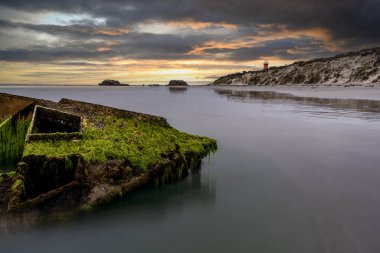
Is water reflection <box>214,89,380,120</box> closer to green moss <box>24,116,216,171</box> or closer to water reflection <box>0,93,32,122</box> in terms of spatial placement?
green moss <box>24,116,216,171</box>

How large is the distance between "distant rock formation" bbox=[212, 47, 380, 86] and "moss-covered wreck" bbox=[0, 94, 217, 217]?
318 ft

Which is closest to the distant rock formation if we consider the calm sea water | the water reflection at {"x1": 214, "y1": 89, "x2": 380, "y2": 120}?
the water reflection at {"x1": 214, "y1": 89, "x2": 380, "y2": 120}

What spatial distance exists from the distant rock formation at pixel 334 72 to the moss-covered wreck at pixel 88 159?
96838mm

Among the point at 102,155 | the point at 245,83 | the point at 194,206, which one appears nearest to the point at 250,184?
→ the point at 194,206

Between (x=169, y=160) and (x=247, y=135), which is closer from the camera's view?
(x=169, y=160)

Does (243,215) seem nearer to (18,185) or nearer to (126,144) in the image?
(126,144)

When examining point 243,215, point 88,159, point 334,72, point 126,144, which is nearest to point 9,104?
point 126,144

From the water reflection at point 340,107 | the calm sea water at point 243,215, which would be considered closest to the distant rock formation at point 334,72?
the water reflection at point 340,107

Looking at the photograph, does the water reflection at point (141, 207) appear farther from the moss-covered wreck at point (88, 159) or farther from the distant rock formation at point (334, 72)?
the distant rock formation at point (334, 72)

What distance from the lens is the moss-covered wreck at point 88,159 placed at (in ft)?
13.1

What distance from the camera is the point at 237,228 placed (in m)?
3.96

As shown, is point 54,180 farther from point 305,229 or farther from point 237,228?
point 305,229

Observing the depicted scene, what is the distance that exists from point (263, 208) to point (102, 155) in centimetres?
248

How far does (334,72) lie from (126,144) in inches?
5037
